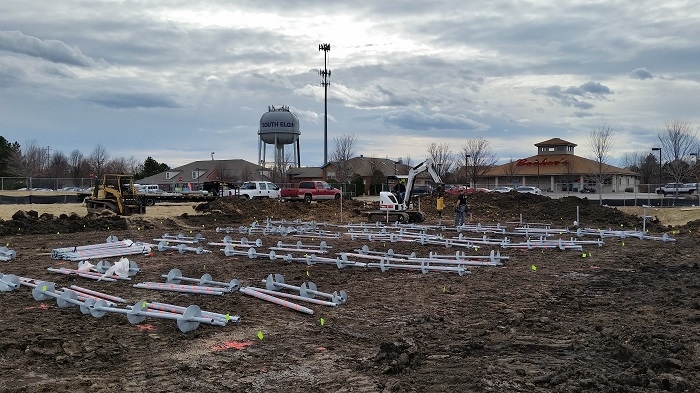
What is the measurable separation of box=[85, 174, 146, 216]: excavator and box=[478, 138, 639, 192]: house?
43.0 m

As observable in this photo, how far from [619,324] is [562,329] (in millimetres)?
825

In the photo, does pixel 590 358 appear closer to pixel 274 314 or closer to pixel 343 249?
pixel 274 314

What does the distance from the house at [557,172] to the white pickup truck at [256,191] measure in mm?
30004

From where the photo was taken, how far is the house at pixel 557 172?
6562cm

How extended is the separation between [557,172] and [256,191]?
41793 millimetres

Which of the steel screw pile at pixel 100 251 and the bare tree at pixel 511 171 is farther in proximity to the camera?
the bare tree at pixel 511 171

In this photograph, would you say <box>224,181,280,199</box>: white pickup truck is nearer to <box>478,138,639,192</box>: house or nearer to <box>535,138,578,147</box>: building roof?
<box>478,138,639,192</box>: house

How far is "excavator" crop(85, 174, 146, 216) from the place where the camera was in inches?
1096

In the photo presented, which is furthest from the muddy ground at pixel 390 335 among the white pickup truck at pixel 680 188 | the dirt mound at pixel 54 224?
the white pickup truck at pixel 680 188

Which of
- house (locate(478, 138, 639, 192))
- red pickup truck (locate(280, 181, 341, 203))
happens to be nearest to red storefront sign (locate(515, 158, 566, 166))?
house (locate(478, 138, 639, 192))

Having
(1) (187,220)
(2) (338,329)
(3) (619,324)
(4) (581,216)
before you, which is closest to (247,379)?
(2) (338,329)

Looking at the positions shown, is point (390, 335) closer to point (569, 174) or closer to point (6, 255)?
point (6, 255)

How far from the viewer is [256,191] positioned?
133ft

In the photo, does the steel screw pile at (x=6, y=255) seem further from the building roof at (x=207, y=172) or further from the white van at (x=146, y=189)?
A: the building roof at (x=207, y=172)
